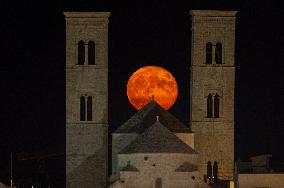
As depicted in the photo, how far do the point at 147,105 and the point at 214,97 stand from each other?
4324 mm

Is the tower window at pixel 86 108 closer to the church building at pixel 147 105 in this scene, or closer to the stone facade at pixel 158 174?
the church building at pixel 147 105

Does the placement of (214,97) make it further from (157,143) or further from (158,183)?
(158,183)

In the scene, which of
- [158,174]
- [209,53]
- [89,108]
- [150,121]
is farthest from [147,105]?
[158,174]

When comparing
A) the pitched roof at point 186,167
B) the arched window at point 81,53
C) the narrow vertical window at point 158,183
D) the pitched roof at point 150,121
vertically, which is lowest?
the narrow vertical window at point 158,183

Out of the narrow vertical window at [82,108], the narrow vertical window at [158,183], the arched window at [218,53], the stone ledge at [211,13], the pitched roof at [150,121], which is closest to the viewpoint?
the narrow vertical window at [158,183]

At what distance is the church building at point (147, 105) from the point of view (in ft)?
227

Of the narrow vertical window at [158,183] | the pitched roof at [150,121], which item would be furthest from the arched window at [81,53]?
the narrow vertical window at [158,183]

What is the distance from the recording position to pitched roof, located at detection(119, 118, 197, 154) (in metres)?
63.0

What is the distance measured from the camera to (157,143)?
63.3m

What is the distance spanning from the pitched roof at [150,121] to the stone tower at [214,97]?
1913 millimetres

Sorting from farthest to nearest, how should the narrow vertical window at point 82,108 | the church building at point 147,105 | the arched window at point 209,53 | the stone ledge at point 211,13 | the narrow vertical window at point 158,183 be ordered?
the narrow vertical window at point 82,108 < the arched window at point 209,53 < the church building at point 147,105 < the stone ledge at point 211,13 < the narrow vertical window at point 158,183
